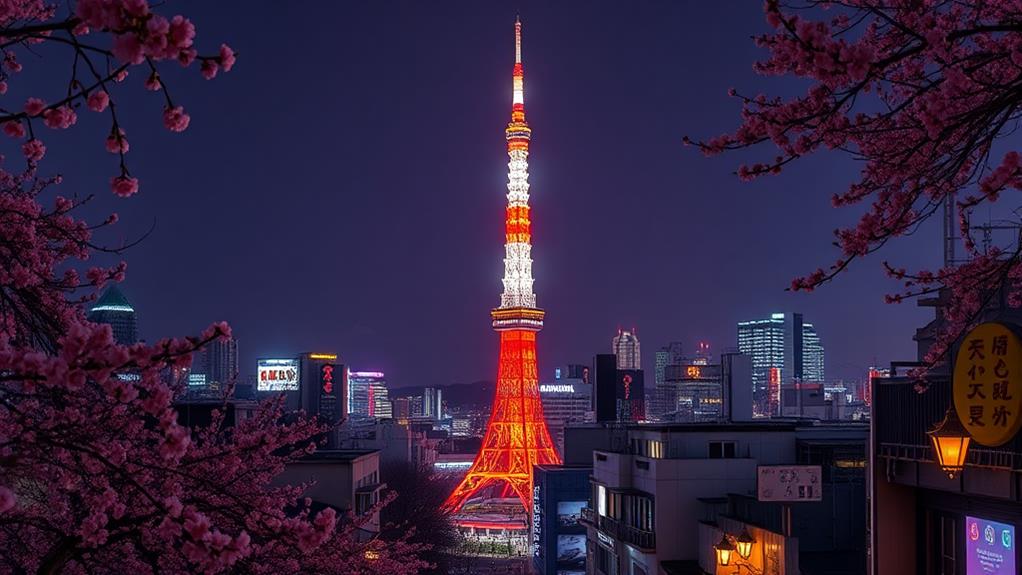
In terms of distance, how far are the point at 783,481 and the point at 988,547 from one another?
25.3ft

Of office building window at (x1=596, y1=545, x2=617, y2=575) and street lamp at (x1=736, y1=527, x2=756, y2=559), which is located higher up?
street lamp at (x1=736, y1=527, x2=756, y2=559)

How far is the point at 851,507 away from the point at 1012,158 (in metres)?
17.1

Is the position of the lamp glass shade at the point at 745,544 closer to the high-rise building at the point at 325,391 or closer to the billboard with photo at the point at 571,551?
the billboard with photo at the point at 571,551

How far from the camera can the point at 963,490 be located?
10.0m

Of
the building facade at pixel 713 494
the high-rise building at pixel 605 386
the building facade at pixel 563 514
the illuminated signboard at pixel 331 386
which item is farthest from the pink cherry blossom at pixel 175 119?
the illuminated signboard at pixel 331 386

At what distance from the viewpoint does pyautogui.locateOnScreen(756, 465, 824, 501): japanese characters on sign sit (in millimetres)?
17453

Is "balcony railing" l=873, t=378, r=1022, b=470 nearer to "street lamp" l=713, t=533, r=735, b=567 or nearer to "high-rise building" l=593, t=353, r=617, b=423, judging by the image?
"street lamp" l=713, t=533, r=735, b=567

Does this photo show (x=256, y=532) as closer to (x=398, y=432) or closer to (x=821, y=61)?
(x=821, y=61)

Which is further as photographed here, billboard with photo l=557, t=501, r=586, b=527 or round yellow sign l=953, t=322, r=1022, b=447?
billboard with photo l=557, t=501, r=586, b=527

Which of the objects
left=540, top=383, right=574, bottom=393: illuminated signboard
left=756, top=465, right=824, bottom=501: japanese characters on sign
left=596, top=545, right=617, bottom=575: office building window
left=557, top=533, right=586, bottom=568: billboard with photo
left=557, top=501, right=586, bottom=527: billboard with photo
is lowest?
left=557, top=533, right=586, bottom=568: billboard with photo

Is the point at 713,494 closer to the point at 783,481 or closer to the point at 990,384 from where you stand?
the point at 783,481

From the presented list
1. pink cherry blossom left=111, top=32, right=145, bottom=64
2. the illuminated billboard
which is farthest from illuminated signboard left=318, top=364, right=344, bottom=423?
pink cherry blossom left=111, top=32, right=145, bottom=64

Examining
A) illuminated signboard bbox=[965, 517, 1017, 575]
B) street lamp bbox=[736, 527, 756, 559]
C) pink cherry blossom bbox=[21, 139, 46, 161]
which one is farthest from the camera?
street lamp bbox=[736, 527, 756, 559]

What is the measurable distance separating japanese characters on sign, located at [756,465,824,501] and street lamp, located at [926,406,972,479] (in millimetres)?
7691
